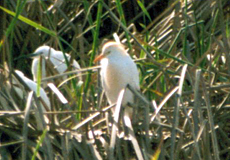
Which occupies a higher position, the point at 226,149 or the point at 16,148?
the point at 16,148

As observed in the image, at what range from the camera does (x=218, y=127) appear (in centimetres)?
256

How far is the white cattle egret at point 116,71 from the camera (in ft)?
9.66

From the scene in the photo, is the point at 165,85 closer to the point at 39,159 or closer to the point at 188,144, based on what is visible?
the point at 188,144

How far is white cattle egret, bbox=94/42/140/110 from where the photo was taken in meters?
2.95

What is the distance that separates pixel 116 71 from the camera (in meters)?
3.00

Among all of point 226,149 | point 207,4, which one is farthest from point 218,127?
point 207,4

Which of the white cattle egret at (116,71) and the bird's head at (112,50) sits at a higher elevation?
the bird's head at (112,50)

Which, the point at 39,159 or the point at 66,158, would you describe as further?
the point at 39,159

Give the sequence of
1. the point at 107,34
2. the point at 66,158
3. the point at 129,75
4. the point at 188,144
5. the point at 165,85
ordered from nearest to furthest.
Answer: the point at 66,158, the point at 188,144, the point at 165,85, the point at 129,75, the point at 107,34

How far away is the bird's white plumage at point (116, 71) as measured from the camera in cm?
295

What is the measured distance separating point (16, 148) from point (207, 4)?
178 centimetres

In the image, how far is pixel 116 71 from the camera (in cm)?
300

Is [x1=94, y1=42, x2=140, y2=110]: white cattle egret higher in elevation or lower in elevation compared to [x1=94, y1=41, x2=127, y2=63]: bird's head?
lower

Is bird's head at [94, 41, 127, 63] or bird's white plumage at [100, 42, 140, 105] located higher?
bird's head at [94, 41, 127, 63]
